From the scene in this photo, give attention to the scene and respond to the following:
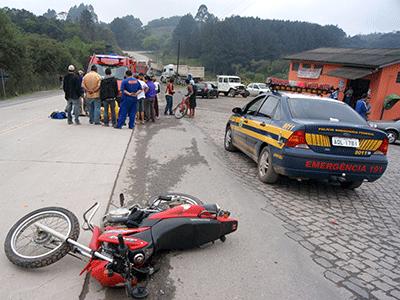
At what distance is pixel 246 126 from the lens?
6.97m

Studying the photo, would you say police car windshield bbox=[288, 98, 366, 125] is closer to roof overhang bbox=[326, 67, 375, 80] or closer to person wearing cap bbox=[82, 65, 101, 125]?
person wearing cap bbox=[82, 65, 101, 125]

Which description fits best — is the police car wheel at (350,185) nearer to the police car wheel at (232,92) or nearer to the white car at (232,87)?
the white car at (232,87)

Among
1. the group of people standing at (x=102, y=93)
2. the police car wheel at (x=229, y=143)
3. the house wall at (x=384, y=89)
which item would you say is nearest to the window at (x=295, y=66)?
the house wall at (x=384, y=89)

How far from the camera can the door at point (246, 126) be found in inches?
270

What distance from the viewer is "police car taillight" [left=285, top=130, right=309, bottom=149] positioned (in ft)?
16.4

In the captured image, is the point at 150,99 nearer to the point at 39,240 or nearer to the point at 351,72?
the point at 39,240

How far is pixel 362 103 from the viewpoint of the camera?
12.1m

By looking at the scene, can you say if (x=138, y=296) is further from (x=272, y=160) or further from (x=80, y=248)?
(x=272, y=160)

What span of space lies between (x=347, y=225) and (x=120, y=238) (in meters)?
3.21

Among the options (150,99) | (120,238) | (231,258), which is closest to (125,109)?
(150,99)

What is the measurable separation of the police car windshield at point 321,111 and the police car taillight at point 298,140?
1.61 ft

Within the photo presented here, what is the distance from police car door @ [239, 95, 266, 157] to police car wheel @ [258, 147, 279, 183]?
478 millimetres

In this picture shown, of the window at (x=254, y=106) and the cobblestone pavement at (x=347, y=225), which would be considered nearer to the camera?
the cobblestone pavement at (x=347, y=225)

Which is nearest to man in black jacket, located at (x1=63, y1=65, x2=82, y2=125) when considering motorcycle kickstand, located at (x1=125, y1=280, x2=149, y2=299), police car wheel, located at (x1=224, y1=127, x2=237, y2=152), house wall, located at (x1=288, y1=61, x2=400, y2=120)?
police car wheel, located at (x1=224, y1=127, x2=237, y2=152)
